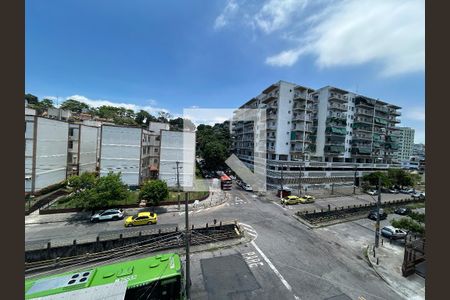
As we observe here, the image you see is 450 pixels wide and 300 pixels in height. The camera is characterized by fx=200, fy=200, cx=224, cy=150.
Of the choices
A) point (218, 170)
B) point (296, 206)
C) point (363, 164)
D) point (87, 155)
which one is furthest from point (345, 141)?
point (87, 155)

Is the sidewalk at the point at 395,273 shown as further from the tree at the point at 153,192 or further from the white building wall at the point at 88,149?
the white building wall at the point at 88,149

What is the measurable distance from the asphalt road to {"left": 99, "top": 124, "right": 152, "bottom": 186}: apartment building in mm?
13647

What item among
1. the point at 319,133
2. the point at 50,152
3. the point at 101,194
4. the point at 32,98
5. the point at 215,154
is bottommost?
the point at 101,194

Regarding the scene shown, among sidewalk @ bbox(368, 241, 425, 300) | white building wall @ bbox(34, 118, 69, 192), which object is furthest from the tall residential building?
white building wall @ bbox(34, 118, 69, 192)

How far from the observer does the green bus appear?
9.19 m

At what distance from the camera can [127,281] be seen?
10.2 meters

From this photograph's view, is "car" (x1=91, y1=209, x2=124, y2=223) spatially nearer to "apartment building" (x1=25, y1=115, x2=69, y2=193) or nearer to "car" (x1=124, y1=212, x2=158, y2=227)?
"car" (x1=124, y1=212, x2=158, y2=227)

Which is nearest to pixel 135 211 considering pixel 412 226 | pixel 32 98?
pixel 412 226

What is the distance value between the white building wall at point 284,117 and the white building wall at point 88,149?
3921 cm

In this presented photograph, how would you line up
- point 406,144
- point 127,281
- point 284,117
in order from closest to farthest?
point 127,281
point 284,117
point 406,144

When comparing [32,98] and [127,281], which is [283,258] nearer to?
[127,281]

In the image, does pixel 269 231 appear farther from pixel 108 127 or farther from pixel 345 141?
pixel 345 141

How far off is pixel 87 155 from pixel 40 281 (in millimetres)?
37663

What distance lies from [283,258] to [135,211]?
67.5 ft
